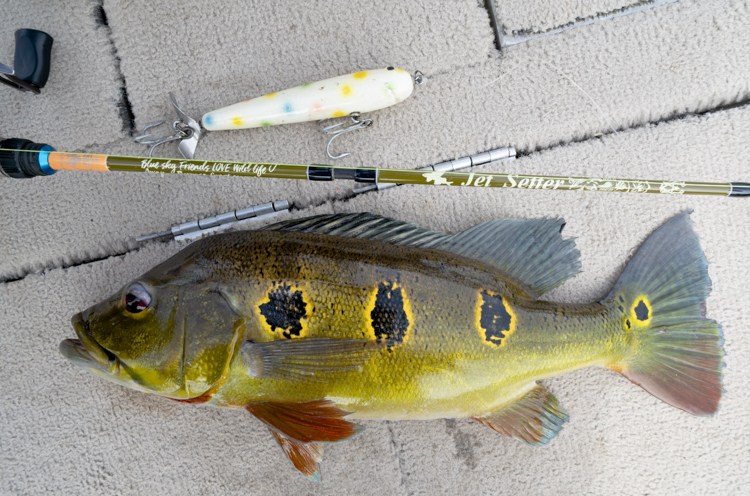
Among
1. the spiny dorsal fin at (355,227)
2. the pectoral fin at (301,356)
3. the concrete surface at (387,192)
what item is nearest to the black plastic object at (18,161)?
the concrete surface at (387,192)

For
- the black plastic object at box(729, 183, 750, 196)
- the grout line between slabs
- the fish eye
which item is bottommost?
the fish eye

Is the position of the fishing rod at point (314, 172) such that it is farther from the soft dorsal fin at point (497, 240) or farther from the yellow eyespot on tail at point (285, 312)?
the yellow eyespot on tail at point (285, 312)

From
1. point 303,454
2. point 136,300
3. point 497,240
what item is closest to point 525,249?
point 497,240

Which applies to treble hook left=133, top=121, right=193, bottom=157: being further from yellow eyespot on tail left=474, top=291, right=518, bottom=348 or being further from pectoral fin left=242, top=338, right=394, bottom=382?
yellow eyespot on tail left=474, top=291, right=518, bottom=348

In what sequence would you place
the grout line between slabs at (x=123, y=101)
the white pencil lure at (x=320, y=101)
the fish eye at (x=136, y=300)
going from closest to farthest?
the fish eye at (x=136, y=300) < the white pencil lure at (x=320, y=101) < the grout line between slabs at (x=123, y=101)

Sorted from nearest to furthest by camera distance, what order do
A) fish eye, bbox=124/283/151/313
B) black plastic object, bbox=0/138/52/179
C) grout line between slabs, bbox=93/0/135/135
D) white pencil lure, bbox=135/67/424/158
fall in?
fish eye, bbox=124/283/151/313, black plastic object, bbox=0/138/52/179, white pencil lure, bbox=135/67/424/158, grout line between slabs, bbox=93/0/135/135

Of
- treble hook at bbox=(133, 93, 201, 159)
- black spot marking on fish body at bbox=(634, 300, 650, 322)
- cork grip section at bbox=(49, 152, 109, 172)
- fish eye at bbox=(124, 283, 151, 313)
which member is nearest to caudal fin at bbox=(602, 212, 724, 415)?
black spot marking on fish body at bbox=(634, 300, 650, 322)
